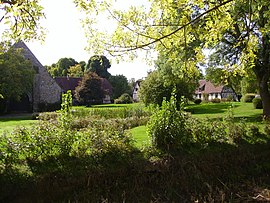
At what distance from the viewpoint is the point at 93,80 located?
1804 inches

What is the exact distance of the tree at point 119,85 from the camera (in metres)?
66.4

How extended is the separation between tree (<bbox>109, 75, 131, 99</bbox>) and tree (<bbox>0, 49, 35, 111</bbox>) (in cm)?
3248

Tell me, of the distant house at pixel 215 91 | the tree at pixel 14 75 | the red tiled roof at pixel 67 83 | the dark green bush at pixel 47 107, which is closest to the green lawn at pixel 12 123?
the tree at pixel 14 75

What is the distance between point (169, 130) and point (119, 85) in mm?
59608

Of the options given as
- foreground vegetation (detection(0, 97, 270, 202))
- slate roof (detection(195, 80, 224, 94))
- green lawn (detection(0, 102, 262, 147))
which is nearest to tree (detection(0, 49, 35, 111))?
green lawn (detection(0, 102, 262, 147))

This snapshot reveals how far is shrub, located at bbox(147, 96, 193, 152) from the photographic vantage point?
848cm

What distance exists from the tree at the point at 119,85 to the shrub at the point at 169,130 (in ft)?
184

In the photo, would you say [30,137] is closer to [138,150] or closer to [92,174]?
[92,174]

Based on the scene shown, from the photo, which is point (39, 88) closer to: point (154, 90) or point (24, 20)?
point (154, 90)

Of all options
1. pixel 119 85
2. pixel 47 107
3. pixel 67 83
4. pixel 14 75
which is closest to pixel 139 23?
pixel 14 75

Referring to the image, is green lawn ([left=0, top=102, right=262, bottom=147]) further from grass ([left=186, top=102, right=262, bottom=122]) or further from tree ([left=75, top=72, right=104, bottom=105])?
tree ([left=75, top=72, right=104, bottom=105])

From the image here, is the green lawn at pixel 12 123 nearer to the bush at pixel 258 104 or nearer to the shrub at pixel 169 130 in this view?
the shrub at pixel 169 130

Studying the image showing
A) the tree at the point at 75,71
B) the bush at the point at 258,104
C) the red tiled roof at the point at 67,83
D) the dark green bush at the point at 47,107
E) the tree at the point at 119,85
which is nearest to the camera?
the bush at the point at 258,104

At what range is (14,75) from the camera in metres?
31.4
